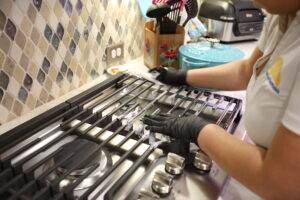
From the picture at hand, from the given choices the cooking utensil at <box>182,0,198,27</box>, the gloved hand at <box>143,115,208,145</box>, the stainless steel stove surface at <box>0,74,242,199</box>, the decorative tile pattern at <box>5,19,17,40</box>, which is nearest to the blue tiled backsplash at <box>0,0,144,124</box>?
the decorative tile pattern at <box>5,19,17,40</box>

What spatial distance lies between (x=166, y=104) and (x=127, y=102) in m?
0.15

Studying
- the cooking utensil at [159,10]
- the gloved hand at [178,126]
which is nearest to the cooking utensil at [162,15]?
the cooking utensil at [159,10]

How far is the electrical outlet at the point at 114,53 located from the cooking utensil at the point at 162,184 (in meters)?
0.67

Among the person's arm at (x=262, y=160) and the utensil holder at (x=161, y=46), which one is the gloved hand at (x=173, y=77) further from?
the person's arm at (x=262, y=160)

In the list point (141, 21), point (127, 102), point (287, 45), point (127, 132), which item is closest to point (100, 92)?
point (127, 102)

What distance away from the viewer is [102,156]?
73 cm

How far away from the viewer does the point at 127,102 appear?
2.99 feet

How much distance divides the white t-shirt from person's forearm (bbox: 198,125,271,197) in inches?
1.5

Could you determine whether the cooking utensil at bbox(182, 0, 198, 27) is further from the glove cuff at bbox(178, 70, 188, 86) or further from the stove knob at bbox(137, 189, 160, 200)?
the stove knob at bbox(137, 189, 160, 200)

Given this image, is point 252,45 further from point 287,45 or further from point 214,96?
point 287,45

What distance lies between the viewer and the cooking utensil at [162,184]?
0.61 m

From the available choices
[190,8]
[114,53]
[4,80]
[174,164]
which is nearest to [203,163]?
[174,164]

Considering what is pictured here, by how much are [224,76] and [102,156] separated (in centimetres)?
53

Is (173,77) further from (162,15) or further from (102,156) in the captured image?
(102,156)
